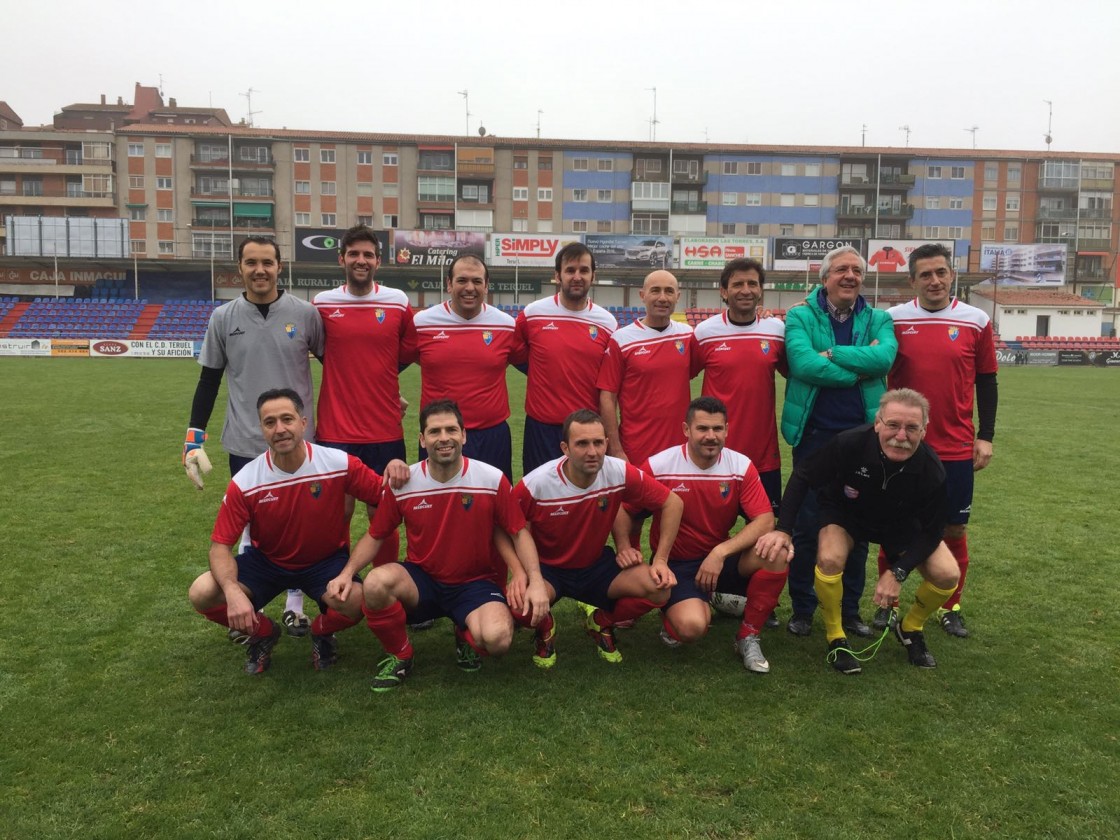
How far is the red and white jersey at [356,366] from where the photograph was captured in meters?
4.79

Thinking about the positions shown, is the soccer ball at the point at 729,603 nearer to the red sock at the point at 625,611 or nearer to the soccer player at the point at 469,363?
the red sock at the point at 625,611

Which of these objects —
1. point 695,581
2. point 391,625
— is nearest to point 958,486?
point 695,581

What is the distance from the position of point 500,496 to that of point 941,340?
280 cm

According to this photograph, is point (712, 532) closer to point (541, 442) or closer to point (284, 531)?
point (541, 442)

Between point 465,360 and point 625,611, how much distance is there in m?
1.81

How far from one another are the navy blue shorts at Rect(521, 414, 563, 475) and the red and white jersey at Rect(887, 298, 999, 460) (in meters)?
2.18

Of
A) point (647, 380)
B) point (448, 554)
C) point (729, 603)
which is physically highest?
point (647, 380)

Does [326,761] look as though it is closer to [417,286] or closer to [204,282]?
[417,286]

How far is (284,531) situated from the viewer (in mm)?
4145

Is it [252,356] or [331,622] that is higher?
[252,356]

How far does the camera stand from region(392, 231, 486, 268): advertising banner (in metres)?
45.5

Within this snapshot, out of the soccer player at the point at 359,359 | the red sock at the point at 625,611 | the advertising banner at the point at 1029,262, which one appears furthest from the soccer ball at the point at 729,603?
the advertising banner at the point at 1029,262

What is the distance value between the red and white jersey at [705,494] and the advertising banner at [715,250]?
44409mm

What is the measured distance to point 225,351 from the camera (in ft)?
15.2
